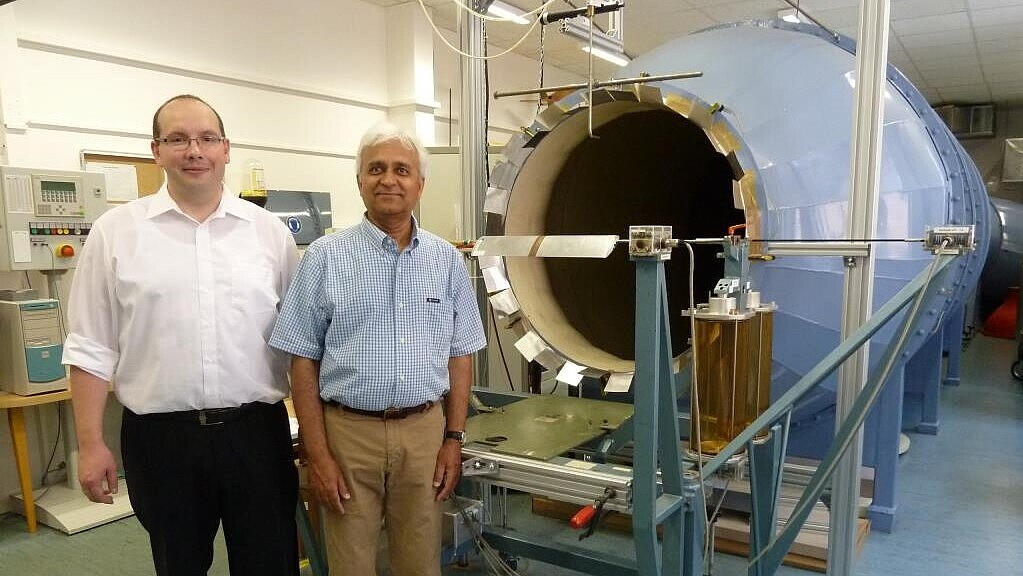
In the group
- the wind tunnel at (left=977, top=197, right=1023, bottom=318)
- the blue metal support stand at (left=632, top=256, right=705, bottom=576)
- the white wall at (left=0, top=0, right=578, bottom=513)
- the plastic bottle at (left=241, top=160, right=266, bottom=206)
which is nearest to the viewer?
the blue metal support stand at (left=632, top=256, right=705, bottom=576)

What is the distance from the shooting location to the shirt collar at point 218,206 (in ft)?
4.82

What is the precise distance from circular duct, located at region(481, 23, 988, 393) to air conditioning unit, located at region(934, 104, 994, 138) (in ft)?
26.1

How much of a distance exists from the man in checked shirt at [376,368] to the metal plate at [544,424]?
0.19m

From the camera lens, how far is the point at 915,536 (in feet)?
8.82

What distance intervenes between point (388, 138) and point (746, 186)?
2.69ft

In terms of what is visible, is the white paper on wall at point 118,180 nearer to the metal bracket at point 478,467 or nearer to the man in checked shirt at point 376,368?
the man in checked shirt at point 376,368

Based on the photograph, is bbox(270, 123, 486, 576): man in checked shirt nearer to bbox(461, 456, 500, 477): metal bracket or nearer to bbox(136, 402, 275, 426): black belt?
bbox(461, 456, 500, 477): metal bracket

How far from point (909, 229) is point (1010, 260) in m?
5.55

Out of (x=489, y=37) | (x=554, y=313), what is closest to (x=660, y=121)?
(x=554, y=313)

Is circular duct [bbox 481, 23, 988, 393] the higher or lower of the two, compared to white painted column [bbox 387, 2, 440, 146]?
lower

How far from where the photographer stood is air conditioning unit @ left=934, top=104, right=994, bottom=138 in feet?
29.6

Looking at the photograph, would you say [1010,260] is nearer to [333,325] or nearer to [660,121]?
[660,121]

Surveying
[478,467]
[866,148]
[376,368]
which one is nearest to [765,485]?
[478,467]

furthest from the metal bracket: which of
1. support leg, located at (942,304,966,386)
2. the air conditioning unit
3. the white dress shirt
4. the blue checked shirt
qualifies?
the air conditioning unit
